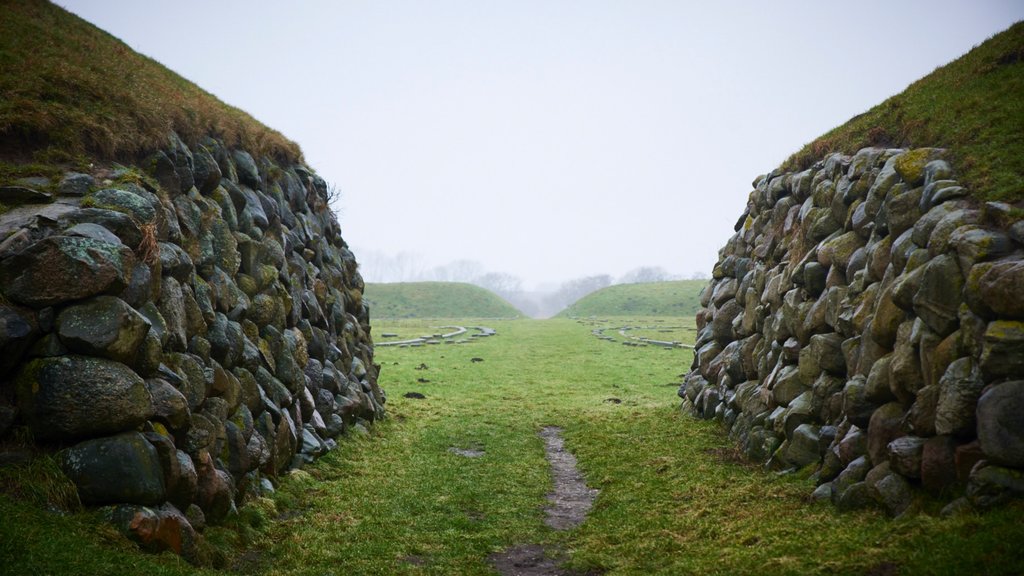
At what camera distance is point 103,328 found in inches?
403

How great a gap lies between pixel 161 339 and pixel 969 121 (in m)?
18.6

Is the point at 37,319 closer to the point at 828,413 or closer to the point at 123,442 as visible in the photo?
the point at 123,442

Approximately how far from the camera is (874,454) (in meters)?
12.1

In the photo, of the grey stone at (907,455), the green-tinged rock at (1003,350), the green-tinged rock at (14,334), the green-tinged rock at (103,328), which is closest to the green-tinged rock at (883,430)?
the grey stone at (907,455)

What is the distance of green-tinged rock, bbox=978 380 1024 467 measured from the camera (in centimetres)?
921

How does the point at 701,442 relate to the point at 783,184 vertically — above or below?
below

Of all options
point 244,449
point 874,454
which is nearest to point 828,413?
point 874,454

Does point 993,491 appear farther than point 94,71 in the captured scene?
No

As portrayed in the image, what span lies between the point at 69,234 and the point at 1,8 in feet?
42.6

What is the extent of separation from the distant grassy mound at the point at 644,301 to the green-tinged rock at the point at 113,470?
11335cm

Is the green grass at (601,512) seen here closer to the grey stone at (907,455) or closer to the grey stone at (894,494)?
the grey stone at (894,494)

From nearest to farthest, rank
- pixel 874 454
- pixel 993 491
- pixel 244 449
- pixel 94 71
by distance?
pixel 993 491
pixel 874 454
pixel 244 449
pixel 94 71

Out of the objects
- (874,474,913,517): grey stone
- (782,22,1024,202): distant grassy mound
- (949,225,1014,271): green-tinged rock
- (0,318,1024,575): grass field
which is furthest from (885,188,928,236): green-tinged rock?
(0,318,1024,575): grass field

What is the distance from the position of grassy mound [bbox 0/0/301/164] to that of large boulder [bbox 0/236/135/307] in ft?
13.3
